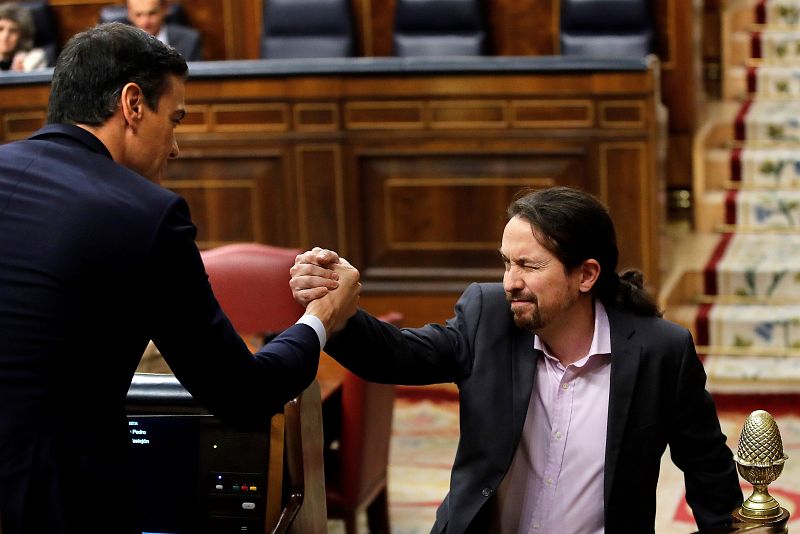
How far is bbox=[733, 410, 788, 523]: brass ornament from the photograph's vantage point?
1.73 metres

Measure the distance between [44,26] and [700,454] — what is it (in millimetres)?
5588

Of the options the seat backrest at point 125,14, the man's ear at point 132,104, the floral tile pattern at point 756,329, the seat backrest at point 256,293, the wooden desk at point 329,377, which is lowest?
the floral tile pattern at point 756,329

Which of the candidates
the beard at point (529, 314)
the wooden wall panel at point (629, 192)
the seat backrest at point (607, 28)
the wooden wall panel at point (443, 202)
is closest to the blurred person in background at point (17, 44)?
the wooden wall panel at point (443, 202)

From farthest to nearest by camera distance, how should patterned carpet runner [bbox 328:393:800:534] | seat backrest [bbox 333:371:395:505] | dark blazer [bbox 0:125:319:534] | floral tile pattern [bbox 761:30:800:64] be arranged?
floral tile pattern [bbox 761:30:800:64]
patterned carpet runner [bbox 328:393:800:534]
seat backrest [bbox 333:371:395:505]
dark blazer [bbox 0:125:319:534]

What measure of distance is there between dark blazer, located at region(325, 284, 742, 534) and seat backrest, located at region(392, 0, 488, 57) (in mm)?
4333

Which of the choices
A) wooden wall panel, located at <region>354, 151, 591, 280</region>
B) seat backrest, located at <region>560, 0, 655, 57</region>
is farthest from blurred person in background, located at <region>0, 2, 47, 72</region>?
seat backrest, located at <region>560, 0, 655, 57</region>

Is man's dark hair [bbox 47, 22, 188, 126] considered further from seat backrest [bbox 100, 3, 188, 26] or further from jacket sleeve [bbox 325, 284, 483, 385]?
seat backrest [bbox 100, 3, 188, 26]

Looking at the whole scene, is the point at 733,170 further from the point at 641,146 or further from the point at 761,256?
the point at 641,146

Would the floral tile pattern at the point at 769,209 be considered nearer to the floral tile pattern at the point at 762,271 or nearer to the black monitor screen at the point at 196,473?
the floral tile pattern at the point at 762,271

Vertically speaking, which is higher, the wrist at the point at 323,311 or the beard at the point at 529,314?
the wrist at the point at 323,311

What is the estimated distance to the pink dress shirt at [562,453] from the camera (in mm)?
1987

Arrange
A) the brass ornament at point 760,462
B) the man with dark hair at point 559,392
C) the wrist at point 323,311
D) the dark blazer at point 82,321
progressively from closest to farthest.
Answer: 1. the dark blazer at point 82,321
2. the brass ornament at point 760,462
3. the wrist at point 323,311
4. the man with dark hair at point 559,392

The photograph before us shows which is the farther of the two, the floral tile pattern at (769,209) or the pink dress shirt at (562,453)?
the floral tile pattern at (769,209)

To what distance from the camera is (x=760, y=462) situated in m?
1.73
